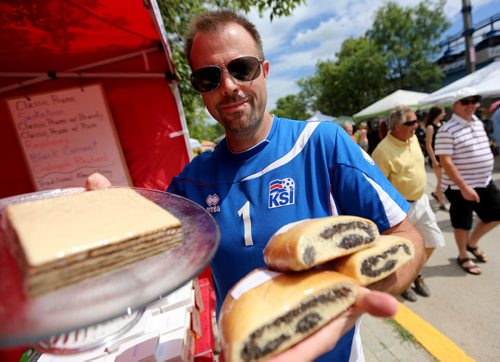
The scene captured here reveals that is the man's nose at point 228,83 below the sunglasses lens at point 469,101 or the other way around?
the other way around

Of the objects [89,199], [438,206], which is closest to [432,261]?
[438,206]

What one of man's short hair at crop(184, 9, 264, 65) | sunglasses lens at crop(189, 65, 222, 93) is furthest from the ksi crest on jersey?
man's short hair at crop(184, 9, 264, 65)

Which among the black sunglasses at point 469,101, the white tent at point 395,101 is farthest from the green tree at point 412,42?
the black sunglasses at point 469,101

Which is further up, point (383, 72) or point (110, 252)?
point (383, 72)

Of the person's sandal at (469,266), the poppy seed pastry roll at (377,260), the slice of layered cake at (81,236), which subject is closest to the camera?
the slice of layered cake at (81,236)

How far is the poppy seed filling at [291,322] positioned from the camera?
0.92 m

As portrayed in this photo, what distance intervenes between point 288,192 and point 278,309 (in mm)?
703

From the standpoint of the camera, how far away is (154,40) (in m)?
3.16

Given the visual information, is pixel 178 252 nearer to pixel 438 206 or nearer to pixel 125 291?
pixel 125 291

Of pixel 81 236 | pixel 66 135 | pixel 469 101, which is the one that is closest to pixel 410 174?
pixel 469 101

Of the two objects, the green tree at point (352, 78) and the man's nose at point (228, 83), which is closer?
the man's nose at point (228, 83)

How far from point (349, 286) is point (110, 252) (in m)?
0.83

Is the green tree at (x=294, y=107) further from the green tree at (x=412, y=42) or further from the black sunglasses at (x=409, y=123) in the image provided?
the black sunglasses at (x=409, y=123)

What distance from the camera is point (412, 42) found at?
31062 millimetres
